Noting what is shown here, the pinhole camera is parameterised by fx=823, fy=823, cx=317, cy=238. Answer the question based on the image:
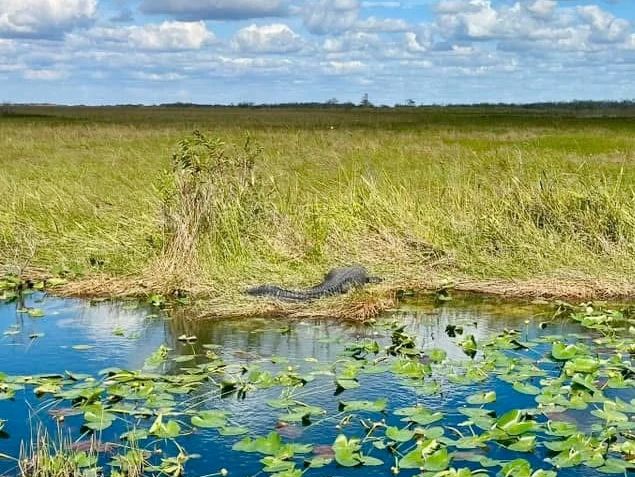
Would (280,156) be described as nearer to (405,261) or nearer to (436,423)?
(405,261)

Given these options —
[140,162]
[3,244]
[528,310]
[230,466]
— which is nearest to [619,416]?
[230,466]

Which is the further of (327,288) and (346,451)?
(327,288)

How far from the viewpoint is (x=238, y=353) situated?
6.17m

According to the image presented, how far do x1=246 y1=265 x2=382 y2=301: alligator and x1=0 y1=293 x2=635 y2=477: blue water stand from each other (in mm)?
516

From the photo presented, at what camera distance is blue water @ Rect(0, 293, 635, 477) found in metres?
4.46

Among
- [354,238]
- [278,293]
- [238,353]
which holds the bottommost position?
[238,353]

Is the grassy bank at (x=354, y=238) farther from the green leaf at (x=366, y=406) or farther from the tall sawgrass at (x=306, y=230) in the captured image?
the green leaf at (x=366, y=406)

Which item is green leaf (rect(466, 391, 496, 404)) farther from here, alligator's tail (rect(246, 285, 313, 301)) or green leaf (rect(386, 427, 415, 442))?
alligator's tail (rect(246, 285, 313, 301))

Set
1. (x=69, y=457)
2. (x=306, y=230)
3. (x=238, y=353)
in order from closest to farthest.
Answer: (x=69, y=457), (x=238, y=353), (x=306, y=230)

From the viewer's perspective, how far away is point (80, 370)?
5750 millimetres

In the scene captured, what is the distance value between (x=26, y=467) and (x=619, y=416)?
3178mm

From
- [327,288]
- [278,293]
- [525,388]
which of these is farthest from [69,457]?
[327,288]

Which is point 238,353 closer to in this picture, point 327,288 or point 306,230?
point 327,288

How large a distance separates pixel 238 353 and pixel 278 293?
163cm
